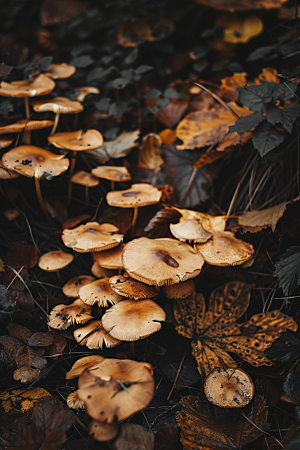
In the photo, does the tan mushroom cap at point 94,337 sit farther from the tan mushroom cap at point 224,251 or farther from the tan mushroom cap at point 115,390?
the tan mushroom cap at point 224,251

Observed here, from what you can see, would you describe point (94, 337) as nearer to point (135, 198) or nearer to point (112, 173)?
point (135, 198)

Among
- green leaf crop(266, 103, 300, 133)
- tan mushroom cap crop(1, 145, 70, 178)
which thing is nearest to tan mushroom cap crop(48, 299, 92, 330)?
tan mushroom cap crop(1, 145, 70, 178)

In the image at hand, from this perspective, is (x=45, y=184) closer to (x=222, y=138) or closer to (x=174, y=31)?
(x=222, y=138)

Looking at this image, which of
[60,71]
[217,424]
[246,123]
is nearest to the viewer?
[217,424]

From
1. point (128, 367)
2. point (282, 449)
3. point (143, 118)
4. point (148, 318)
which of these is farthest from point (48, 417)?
point (143, 118)

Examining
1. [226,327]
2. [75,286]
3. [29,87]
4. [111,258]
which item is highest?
[29,87]

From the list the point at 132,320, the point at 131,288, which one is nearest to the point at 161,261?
the point at 131,288

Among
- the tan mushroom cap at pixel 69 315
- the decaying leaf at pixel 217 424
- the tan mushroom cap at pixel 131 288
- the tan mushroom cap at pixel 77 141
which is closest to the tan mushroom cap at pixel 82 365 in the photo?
the tan mushroom cap at pixel 69 315
